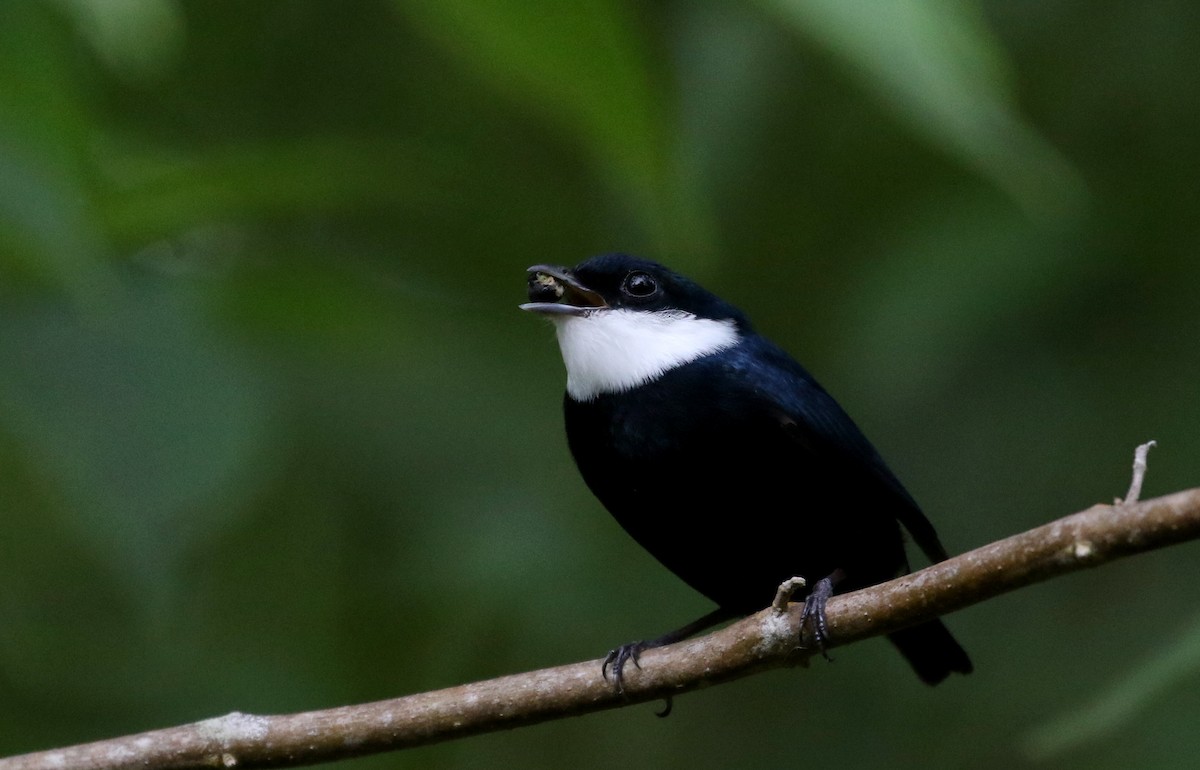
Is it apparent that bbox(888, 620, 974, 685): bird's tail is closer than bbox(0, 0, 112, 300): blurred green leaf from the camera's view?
No

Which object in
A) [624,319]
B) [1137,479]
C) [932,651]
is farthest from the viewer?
[932,651]

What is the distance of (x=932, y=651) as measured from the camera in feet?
13.2

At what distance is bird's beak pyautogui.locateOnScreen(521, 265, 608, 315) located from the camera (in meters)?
3.77

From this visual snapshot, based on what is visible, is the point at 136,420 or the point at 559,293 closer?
the point at 136,420

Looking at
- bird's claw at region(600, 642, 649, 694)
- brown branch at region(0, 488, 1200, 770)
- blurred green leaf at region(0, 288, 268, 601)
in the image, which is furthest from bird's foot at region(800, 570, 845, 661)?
blurred green leaf at region(0, 288, 268, 601)

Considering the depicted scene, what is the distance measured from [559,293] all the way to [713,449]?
66 centimetres

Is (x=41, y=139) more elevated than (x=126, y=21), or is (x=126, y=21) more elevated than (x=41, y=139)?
(x=126, y=21)

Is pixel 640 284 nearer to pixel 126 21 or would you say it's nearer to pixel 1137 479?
pixel 1137 479

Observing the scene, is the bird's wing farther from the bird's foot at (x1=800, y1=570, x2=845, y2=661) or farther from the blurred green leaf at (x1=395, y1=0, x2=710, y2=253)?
the blurred green leaf at (x1=395, y1=0, x2=710, y2=253)

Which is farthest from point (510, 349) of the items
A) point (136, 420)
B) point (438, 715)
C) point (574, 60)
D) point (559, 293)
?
point (574, 60)

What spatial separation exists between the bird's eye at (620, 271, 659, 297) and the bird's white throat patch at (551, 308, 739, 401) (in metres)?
0.07

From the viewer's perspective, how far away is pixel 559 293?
3.91 m

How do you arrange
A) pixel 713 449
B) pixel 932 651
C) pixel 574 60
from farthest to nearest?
pixel 932 651
pixel 713 449
pixel 574 60

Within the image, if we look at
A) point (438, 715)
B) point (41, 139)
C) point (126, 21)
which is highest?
point (126, 21)
